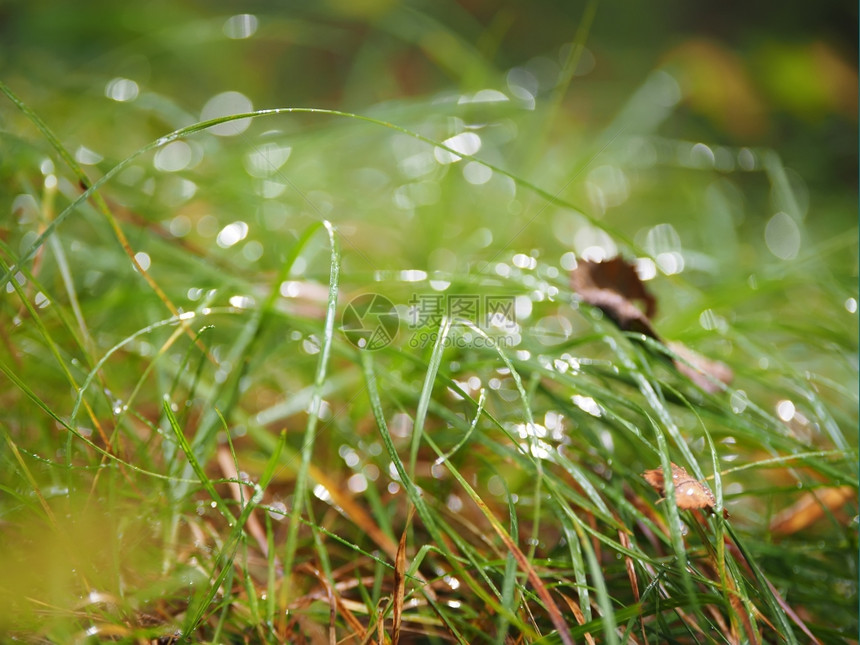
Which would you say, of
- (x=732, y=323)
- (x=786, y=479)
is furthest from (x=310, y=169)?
(x=786, y=479)

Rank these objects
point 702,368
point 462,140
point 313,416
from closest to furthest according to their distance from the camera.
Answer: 1. point 313,416
2. point 702,368
3. point 462,140

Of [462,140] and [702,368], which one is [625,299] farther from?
[462,140]

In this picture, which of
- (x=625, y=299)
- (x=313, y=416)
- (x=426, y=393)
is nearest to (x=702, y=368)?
(x=625, y=299)

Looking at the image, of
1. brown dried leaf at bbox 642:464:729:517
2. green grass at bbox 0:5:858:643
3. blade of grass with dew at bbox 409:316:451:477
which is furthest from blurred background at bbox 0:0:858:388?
brown dried leaf at bbox 642:464:729:517

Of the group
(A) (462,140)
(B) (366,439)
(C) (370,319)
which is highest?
(A) (462,140)

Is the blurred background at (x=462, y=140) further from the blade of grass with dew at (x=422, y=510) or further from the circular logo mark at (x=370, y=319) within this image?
the blade of grass with dew at (x=422, y=510)

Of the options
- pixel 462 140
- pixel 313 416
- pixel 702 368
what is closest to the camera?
pixel 313 416

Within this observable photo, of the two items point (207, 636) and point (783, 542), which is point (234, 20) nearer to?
point (207, 636)

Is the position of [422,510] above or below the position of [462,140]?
below

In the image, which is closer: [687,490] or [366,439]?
[687,490]
